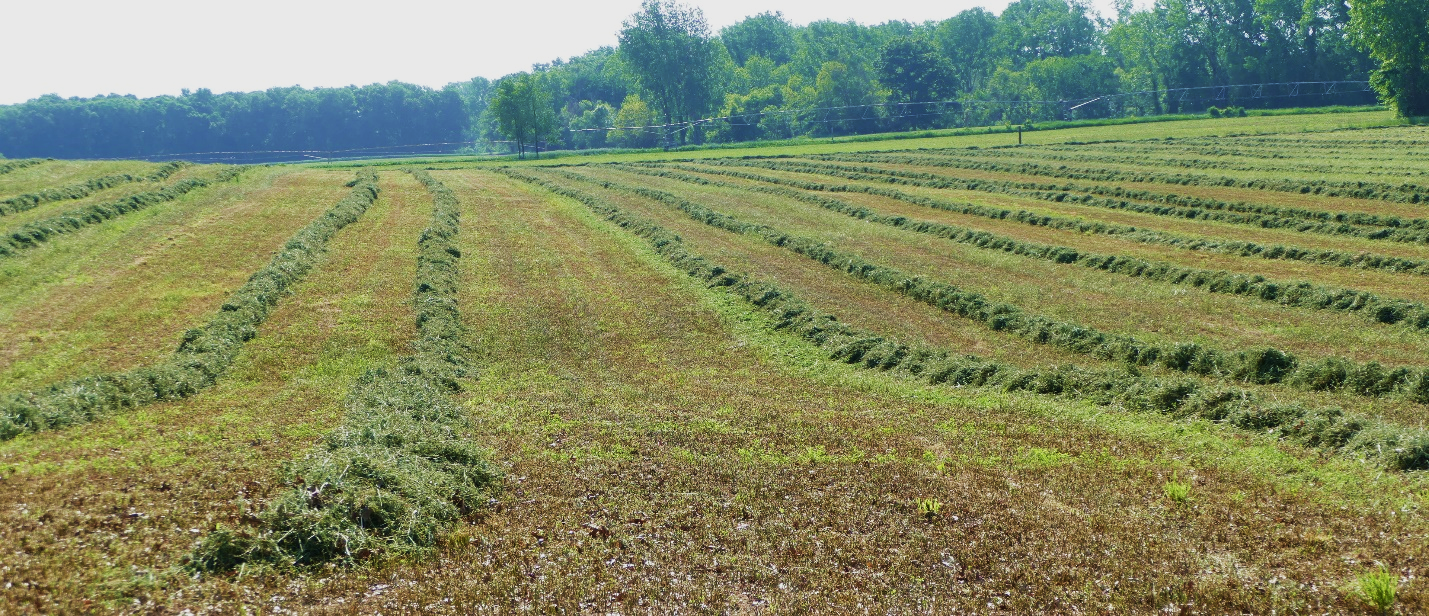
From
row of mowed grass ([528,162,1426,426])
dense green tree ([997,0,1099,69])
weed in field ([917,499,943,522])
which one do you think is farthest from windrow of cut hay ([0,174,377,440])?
dense green tree ([997,0,1099,69])

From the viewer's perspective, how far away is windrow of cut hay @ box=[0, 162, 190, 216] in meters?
41.5

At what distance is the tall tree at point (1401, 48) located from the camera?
279 feet

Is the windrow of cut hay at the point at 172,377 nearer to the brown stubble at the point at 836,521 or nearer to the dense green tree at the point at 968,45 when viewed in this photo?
the brown stubble at the point at 836,521

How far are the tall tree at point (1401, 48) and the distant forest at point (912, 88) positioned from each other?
141 ft

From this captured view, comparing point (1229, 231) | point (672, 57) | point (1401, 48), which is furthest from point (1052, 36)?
point (1229, 231)

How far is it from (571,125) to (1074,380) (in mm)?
180386

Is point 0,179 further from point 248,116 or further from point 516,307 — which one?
point 248,116

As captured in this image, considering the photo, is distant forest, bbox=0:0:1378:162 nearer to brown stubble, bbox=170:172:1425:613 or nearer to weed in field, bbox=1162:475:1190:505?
brown stubble, bbox=170:172:1425:613

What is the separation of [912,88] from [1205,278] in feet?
442

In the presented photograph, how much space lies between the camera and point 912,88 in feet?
514

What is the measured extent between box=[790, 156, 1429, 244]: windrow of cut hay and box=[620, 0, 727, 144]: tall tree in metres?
109

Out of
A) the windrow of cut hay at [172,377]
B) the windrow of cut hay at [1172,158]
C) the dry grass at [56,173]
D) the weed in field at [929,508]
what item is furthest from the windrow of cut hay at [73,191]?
the windrow of cut hay at [1172,158]

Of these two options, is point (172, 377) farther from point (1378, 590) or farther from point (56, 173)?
point (56, 173)

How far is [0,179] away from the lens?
52.8 metres
